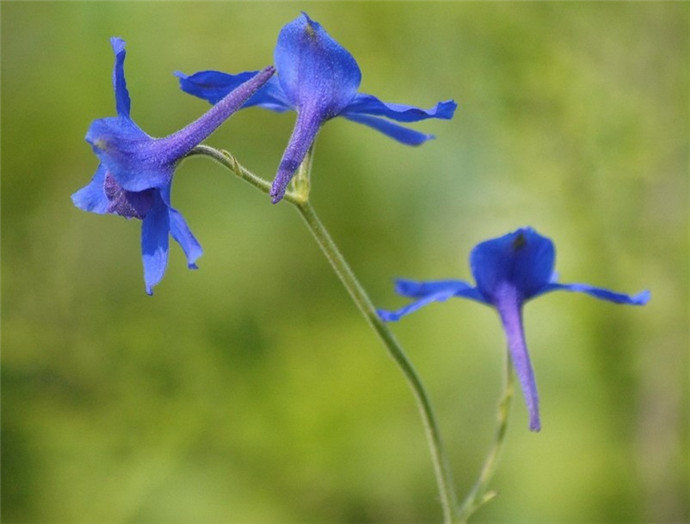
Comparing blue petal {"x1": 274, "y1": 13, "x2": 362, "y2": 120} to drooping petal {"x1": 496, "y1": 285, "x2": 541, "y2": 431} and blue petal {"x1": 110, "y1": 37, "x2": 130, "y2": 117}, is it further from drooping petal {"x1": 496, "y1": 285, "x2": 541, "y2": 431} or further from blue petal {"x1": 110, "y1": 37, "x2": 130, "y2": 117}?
drooping petal {"x1": 496, "y1": 285, "x2": 541, "y2": 431}

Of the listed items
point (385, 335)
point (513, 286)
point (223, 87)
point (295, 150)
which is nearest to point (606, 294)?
point (513, 286)

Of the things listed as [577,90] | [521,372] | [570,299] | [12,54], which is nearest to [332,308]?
[570,299]

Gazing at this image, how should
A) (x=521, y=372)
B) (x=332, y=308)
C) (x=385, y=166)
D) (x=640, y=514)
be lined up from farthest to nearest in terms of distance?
(x=385, y=166) → (x=332, y=308) → (x=640, y=514) → (x=521, y=372)

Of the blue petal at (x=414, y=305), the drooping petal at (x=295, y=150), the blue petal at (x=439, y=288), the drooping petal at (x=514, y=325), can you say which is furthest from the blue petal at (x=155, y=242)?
the drooping petal at (x=514, y=325)

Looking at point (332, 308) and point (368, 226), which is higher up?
point (368, 226)

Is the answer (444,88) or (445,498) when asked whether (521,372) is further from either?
(444,88)

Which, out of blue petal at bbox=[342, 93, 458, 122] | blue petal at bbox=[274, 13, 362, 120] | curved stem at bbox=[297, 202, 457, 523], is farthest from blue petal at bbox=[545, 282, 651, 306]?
blue petal at bbox=[274, 13, 362, 120]

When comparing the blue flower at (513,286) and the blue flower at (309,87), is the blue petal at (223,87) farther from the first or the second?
the blue flower at (513,286)

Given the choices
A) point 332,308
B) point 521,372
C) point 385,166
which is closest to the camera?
point 521,372
